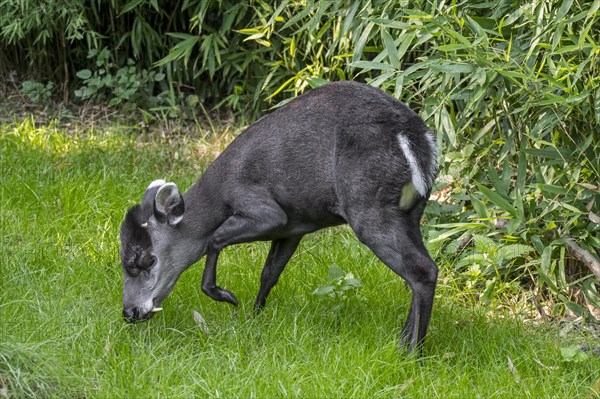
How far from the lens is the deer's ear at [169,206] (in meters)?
4.79

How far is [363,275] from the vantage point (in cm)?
545

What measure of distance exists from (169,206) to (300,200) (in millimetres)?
653

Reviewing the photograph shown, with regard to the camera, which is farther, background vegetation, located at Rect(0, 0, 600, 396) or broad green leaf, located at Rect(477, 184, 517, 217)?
broad green leaf, located at Rect(477, 184, 517, 217)

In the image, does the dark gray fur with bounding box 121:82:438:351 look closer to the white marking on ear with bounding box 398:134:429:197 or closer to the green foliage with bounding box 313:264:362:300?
the white marking on ear with bounding box 398:134:429:197

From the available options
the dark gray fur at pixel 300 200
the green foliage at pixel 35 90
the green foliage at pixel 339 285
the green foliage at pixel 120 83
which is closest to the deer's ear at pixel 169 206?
the dark gray fur at pixel 300 200

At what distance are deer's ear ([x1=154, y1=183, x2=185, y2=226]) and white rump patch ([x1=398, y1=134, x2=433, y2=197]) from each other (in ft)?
3.73

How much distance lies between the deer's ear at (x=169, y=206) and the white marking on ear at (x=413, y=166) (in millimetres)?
1137

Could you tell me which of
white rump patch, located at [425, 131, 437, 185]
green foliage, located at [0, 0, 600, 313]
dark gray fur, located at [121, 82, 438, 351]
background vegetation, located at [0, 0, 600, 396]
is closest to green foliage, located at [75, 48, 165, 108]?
background vegetation, located at [0, 0, 600, 396]

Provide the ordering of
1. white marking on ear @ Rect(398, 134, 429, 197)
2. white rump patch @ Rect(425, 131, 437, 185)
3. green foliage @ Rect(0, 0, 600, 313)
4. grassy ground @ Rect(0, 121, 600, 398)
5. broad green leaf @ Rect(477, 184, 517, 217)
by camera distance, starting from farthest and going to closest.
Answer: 1. broad green leaf @ Rect(477, 184, 517, 217)
2. green foliage @ Rect(0, 0, 600, 313)
3. white rump patch @ Rect(425, 131, 437, 185)
4. white marking on ear @ Rect(398, 134, 429, 197)
5. grassy ground @ Rect(0, 121, 600, 398)

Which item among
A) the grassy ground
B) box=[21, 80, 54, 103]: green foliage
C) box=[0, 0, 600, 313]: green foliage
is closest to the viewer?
the grassy ground

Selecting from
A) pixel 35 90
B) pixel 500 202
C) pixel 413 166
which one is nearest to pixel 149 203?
pixel 413 166

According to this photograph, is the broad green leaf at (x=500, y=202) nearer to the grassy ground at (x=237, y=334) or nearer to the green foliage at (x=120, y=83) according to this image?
the grassy ground at (x=237, y=334)

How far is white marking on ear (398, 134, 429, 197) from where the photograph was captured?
4.36 m

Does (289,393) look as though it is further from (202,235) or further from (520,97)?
(520,97)
